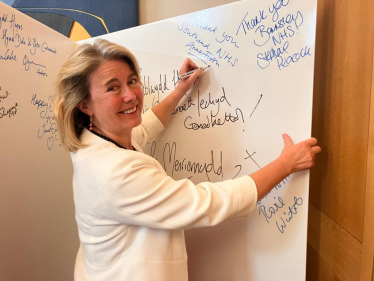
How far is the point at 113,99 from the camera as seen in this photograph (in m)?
0.70

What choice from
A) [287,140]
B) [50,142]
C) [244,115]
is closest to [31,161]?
[50,142]

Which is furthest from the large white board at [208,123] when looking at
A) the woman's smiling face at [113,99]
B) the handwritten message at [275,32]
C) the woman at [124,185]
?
the woman's smiling face at [113,99]

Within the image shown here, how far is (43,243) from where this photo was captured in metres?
1.01

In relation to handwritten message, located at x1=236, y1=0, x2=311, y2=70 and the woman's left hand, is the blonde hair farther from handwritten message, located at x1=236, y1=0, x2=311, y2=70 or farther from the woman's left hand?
handwritten message, located at x1=236, y1=0, x2=311, y2=70

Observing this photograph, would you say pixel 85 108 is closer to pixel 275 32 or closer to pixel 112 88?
pixel 112 88

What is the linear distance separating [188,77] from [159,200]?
1.57 feet

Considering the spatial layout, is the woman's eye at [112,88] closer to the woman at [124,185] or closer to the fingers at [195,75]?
the woman at [124,185]

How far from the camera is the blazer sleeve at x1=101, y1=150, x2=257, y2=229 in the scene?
593mm

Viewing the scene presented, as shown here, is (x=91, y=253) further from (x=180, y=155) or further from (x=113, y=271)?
(x=180, y=155)

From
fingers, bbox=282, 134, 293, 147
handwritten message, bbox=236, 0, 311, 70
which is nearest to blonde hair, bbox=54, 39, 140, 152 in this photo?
handwritten message, bbox=236, 0, 311, 70

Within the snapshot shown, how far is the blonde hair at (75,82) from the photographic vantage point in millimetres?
692

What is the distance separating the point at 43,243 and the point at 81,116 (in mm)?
606

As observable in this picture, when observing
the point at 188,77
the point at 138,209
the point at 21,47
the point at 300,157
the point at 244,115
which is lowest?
the point at 138,209

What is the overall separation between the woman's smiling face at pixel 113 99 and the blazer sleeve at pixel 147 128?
19 centimetres
